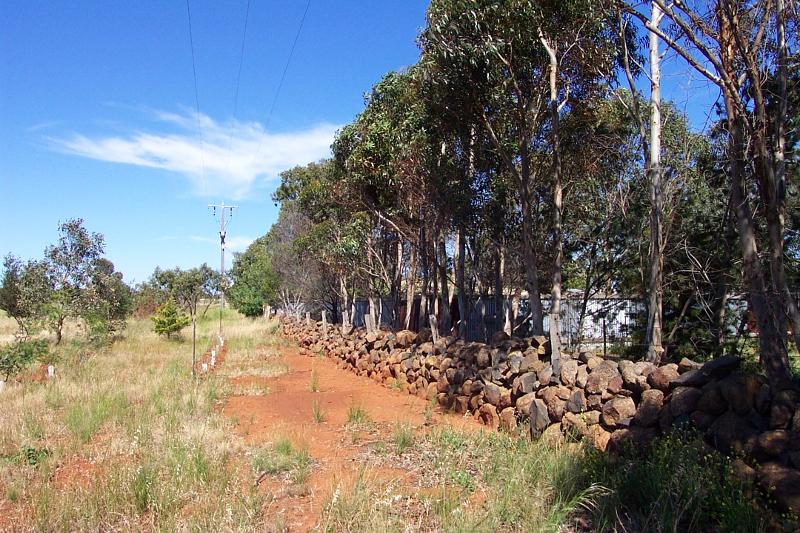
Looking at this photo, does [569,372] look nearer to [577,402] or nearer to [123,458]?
[577,402]

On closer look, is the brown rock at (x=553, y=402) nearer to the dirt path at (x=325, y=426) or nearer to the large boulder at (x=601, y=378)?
the large boulder at (x=601, y=378)

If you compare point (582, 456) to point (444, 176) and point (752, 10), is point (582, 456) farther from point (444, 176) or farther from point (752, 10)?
point (444, 176)

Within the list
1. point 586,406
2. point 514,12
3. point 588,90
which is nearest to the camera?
point 586,406

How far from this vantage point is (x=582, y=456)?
6344mm

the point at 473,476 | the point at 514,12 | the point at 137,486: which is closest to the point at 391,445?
the point at 473,476

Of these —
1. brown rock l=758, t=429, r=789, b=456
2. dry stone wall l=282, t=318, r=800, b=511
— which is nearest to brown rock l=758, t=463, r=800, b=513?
dry stone wall l=282, t=318, r=800, b=511

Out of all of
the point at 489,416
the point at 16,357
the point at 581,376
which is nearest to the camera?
the point at 581,376

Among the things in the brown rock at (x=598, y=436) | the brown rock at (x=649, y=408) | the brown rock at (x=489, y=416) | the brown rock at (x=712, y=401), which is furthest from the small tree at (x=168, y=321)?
the brown rock at (x=712, y=401)

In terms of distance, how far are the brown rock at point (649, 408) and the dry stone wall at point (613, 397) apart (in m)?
0.01

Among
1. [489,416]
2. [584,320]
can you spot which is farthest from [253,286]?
[489,416]

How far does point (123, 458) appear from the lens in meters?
7.09

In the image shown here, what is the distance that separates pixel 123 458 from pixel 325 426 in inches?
138

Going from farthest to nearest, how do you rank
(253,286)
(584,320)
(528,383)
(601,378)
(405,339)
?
(253,286)
(584,320)
(405,339)
(528,383)
(601,378)

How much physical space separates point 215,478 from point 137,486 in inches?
30.4
